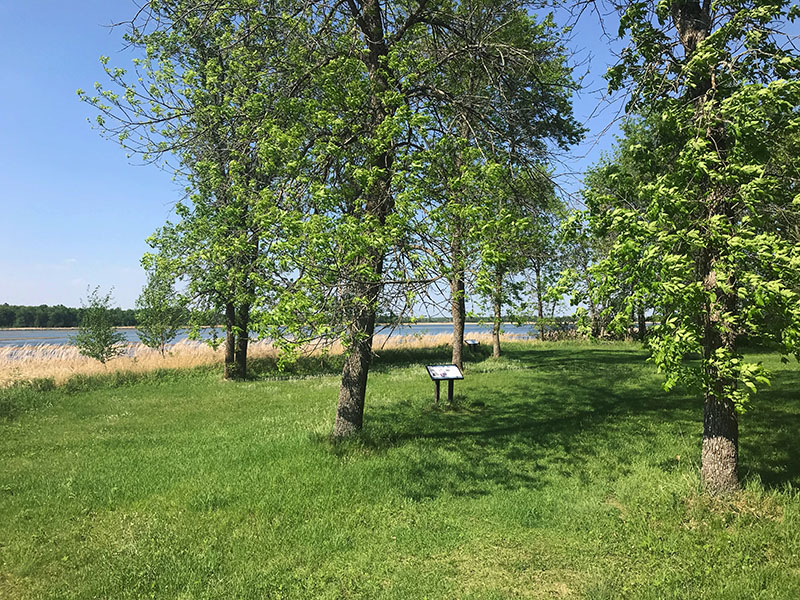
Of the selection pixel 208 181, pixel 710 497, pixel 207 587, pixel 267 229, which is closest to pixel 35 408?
pixel 208 181

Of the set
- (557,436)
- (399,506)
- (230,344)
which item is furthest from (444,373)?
(230,344)

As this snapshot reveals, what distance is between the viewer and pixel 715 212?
6148 mm

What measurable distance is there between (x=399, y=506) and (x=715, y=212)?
5.83 m

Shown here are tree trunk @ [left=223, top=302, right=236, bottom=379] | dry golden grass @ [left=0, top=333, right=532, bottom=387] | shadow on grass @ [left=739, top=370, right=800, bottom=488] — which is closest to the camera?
shadow on grass @ [left=739, top=370, right=800, bottom=488]

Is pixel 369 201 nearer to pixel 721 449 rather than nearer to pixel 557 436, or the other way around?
pixel 557 436

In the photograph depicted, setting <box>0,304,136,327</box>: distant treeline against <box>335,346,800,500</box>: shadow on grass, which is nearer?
<box>335,346,800,500</box>: shadow on grass

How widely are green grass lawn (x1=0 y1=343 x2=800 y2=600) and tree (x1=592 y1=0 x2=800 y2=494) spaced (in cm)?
141

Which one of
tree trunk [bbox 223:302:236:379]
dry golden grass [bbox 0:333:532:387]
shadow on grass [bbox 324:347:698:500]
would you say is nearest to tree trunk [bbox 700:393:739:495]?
shadow on grass [bbox 324:347:698:500]

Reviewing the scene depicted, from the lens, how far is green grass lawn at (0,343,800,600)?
15.5ft

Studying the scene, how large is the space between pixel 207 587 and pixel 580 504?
4782 millimetres

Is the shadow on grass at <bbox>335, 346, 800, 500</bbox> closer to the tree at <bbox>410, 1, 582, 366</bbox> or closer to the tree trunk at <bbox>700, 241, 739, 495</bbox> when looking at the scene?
the tree trunk at <bbox>700, 241, 739, 495</bbox>

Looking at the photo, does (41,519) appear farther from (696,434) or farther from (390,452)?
(696,434)

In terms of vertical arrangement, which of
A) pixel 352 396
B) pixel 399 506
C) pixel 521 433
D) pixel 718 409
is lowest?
pixel 399 506

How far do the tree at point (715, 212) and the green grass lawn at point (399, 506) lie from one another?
4.64ft
